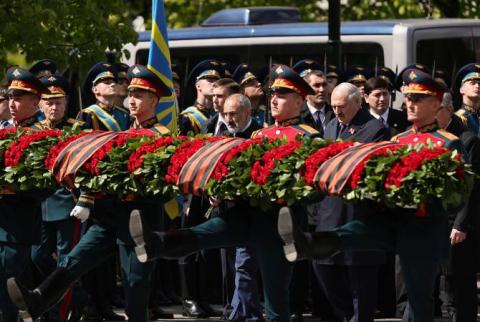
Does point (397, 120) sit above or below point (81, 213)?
above

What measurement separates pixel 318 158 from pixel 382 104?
414cm

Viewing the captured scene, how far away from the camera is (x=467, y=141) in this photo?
12945 millimetres

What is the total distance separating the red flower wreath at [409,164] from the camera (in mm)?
10961

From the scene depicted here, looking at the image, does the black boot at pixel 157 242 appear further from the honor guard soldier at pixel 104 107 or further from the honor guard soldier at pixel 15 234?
the honor guard soldier at pixel 104 107

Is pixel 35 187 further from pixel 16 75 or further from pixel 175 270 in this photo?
pixel 175 270

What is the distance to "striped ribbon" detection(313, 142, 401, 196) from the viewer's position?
36.7 feet

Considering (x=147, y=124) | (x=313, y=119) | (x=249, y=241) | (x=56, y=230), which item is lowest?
(x=56, y=230)

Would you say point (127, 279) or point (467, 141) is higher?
point (467, 141)

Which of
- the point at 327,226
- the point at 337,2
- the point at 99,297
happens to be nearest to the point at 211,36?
the point at 337,2

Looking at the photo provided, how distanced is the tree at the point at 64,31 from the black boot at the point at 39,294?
20.6 ft

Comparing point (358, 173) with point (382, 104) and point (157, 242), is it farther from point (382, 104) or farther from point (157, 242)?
point (382, 104)

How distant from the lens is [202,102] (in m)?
16.2

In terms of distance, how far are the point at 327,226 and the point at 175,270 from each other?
3394 millimetres

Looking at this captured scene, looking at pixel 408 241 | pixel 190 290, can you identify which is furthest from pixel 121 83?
pixel 408 241
